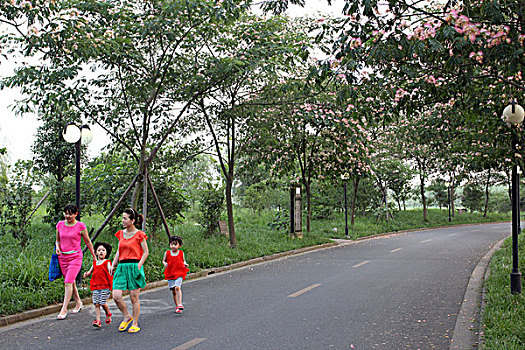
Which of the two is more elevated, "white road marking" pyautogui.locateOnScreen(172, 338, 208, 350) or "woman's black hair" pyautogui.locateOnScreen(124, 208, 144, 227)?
"woman's black hair" pyautogui.locateOnScreen(124, 208, 144, 227)

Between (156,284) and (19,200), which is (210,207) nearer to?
(19,200)

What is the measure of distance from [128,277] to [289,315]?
2.70 metres

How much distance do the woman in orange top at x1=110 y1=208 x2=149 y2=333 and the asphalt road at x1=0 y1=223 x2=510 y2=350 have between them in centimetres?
32

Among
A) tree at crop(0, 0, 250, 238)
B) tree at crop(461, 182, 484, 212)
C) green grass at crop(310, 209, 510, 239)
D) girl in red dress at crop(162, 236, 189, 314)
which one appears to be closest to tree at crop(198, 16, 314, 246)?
tree at crop(0, 0, 250, 238)

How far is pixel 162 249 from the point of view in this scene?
13.8 m

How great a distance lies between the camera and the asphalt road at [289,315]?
20.6ft

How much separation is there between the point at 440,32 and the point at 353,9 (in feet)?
4.54

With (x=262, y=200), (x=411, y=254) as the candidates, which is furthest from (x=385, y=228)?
(x=411, y=254)

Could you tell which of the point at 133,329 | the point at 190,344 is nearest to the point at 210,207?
the point at 133,329

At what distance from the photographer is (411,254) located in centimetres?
1720

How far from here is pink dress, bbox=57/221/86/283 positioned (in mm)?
7746

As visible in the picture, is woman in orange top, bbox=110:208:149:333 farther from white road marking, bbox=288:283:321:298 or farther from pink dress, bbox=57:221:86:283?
white road marking, bbox=288:283:321:298

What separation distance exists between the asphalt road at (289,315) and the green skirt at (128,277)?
0.68 metres

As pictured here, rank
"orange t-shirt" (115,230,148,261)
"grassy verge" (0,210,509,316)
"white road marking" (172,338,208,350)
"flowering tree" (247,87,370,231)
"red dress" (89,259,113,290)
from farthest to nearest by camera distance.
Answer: "flowering tree" (247,87,370,231), "grassy verge" (0,210,509,316), "red dress" (89,259,113,290), "orange t-shirt" (115,230,148,261), "white road marking" (172,338,208,350)
